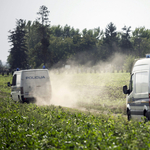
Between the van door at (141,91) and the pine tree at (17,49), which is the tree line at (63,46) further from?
the van door at (141,91)

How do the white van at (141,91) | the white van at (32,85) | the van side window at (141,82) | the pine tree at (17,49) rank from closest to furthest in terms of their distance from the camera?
the white van at (141,91)
the van side window at (141,82)
the white van at (32,85)
the pine tree at (17,49)

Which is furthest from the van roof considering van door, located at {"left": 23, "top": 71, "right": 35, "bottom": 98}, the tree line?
the tree line

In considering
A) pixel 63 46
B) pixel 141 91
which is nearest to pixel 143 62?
pixel 141 91

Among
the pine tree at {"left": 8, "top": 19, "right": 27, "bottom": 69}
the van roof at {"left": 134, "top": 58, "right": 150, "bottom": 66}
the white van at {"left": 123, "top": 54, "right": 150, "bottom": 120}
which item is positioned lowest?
the white van at {"left": 123, "top": 54, "right": 150, "bottom": 120}

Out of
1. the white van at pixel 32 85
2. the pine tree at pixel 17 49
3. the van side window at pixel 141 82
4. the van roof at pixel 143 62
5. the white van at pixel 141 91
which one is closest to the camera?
the white van at pixel 141 91

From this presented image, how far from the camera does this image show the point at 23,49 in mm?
95562

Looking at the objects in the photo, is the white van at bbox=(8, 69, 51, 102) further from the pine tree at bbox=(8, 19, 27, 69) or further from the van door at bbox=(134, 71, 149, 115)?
the pine tree at bbox=(8, 19, 27, 69)

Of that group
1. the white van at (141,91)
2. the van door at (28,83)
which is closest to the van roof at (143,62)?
the white van at (141,91)

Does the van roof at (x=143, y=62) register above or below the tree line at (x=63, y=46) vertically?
below

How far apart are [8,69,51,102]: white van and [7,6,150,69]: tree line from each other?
6839 centimetres

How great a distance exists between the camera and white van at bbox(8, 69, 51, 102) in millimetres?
19984

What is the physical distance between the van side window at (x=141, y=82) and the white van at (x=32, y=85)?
10.3 metres

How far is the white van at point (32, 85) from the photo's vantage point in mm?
19984

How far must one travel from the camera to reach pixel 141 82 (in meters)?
10.4
